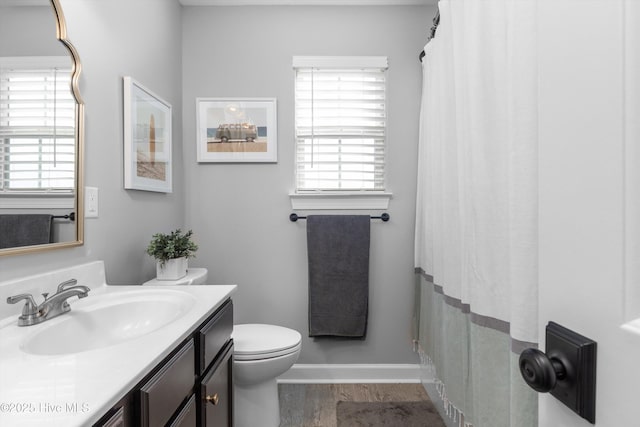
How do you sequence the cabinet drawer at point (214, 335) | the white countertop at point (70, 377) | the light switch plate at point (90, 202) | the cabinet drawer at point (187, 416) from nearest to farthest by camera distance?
the white countertop at point (70, 377) → the cabinet drawer at point (187, 416) → the cabinet drawer at point (214, 335) → the light switch plate at point (90, 202)

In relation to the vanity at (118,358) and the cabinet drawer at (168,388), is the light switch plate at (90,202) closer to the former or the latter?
the vanity at (118,358)

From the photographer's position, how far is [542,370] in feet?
1.28

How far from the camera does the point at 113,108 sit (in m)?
1.44

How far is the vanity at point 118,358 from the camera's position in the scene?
556 millimetres

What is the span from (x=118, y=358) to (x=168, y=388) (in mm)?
173

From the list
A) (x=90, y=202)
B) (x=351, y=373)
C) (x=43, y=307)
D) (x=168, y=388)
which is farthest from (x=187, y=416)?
(x=351, y=373)

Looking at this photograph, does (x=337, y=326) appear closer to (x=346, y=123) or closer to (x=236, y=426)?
(x=236, y=426)

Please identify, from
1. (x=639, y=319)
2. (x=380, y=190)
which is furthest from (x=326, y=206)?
(x=639, y=319)

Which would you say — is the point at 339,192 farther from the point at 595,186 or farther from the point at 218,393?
the point at 595,186

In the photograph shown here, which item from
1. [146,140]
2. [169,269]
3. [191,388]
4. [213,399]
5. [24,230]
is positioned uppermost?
[146,140]

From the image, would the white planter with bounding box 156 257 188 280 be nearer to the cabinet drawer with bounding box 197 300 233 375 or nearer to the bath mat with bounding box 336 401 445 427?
the cabinet drawer with bounding box 197 300 233 375

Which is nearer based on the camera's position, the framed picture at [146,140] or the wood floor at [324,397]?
the framed picture at [146,140]

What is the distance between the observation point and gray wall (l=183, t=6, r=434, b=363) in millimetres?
2146

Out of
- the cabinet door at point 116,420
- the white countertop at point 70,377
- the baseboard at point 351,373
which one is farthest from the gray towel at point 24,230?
the baseboard at point 351,373
